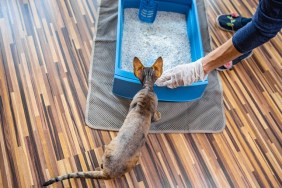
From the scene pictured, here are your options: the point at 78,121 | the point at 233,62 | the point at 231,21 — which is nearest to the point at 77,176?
the point at 78,121

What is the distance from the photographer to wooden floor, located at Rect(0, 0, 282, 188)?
1.60 meters

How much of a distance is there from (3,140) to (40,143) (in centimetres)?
20

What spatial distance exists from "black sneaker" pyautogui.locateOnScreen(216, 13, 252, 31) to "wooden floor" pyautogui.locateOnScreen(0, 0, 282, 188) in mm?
176

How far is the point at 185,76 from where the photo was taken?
1.62 meters

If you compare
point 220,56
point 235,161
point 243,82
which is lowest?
point 235,161

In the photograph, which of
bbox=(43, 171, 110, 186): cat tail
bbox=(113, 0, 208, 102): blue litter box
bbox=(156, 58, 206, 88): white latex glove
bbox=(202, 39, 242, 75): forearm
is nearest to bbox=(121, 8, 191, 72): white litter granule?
bbox=(113, 0, 208, 102): blue litter box

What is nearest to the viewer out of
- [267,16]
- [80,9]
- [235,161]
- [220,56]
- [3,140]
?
[267,16]

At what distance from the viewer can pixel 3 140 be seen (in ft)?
5.27

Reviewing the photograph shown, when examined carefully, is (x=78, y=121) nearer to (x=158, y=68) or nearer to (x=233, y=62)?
(x=158, y=68)

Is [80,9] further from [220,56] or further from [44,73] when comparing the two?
[220,56]

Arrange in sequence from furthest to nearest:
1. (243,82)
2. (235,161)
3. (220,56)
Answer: (243,82)
(235,161)
(220,56)

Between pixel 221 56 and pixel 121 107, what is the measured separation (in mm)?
664

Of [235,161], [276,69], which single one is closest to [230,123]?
[235,161]

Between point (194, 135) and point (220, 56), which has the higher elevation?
point (220, 56)
